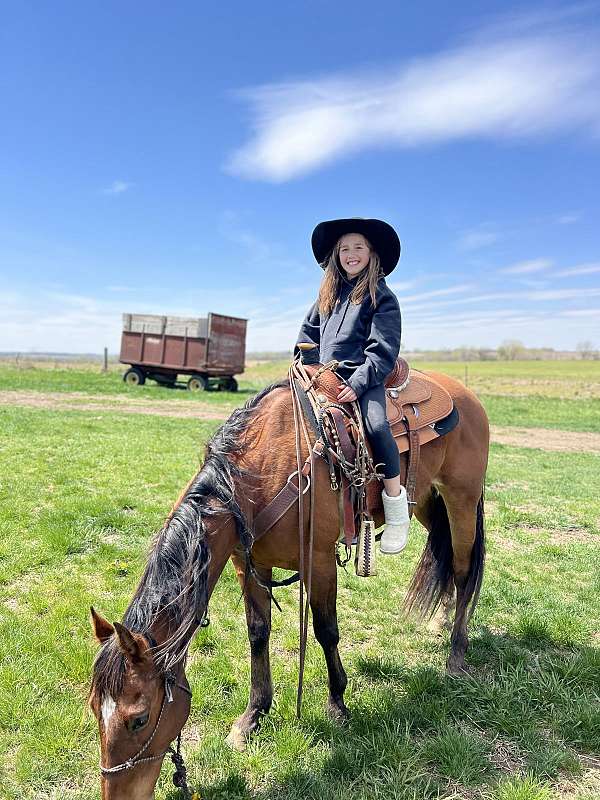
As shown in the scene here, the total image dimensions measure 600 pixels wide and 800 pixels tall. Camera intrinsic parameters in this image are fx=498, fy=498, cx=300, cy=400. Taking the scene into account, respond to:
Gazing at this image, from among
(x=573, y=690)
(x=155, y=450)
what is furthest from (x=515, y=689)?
(x=155, y=450)

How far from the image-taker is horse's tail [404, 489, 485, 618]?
3.64m

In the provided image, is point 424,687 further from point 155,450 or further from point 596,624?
point 155,450

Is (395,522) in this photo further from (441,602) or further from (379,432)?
(441,602)

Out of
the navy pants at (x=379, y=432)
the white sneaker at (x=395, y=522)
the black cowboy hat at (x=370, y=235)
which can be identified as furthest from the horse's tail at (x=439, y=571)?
the black cowboy hat at (x=370, y=235)

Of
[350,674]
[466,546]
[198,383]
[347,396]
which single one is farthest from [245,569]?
[198,383]

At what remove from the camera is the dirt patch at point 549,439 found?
1233 centimetres

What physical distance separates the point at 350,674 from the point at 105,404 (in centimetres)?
1507

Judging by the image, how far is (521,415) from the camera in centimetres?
1880

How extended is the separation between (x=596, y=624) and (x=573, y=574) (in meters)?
1.05

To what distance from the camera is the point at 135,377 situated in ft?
76.5

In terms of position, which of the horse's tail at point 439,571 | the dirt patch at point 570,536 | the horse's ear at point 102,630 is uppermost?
the horse's ear at point 102,630

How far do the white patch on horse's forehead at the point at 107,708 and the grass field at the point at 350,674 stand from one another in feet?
2.64

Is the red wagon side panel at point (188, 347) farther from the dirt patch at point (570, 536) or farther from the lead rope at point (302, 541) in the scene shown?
the lead rope at point (302, 541)

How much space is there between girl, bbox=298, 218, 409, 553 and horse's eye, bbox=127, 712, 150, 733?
1.55m
